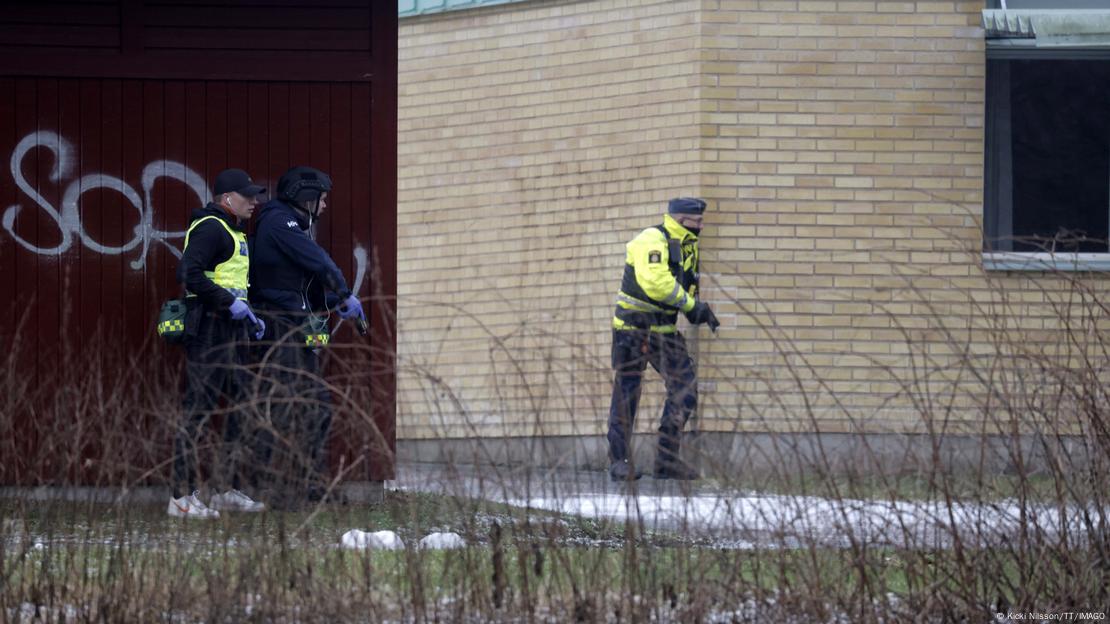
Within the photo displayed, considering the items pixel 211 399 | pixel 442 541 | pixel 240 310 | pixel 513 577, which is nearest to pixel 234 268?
pixel 240 310

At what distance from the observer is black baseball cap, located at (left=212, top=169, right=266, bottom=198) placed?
9000 mm

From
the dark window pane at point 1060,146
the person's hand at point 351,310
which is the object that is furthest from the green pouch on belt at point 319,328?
the dark window pane at point 1060,146

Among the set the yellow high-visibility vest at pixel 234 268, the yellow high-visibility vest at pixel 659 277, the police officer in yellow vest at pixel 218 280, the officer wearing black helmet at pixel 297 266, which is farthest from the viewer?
the yellow high-visibility vest at pixel 659 277

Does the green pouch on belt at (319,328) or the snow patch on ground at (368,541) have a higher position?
the green pouch on belt at (319,328)

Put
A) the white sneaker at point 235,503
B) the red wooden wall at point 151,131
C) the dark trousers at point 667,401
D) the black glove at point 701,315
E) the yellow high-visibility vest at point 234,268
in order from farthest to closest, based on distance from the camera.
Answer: the black glove at point 701,315 < the red wooden wall at point 151,131 < the yellow high-visibility vest at point 234,268 < the dark trousers at point 667,401 < the white sneaker at point 235,503

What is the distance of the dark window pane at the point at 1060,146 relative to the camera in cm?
1178

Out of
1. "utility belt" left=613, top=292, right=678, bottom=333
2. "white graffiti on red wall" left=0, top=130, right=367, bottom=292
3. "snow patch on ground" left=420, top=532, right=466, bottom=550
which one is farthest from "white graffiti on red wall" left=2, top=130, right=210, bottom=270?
"snow patch on ground" left=420, top=532, right=466, bottom=550

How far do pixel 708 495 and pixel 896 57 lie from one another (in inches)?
253

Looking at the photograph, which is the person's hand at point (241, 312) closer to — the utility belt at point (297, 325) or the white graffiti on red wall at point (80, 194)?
→ the utility belt at point (297, 325)

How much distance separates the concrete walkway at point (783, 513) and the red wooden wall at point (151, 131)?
145 inches

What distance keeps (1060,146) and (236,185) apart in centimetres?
576

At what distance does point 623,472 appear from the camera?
674 cm

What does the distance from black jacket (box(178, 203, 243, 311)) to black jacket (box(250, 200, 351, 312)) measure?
31cm

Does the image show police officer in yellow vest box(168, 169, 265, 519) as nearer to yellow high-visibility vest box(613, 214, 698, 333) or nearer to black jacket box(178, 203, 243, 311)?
black jacket box(178, 203, 243, 311)
